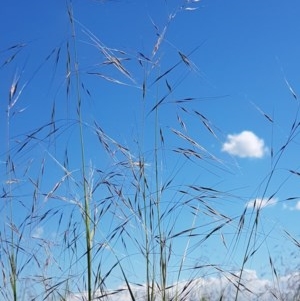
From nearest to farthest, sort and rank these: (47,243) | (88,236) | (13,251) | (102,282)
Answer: (88,236), (102,282), (13,251), (47,243)

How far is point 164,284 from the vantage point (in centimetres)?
155

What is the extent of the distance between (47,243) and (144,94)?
0.93 m

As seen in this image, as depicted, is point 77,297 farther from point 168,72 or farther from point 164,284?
point 168,72

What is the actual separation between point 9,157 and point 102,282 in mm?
760

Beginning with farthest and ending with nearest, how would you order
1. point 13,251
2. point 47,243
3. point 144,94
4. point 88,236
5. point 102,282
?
point 47,243
point 13,251
point 144,94
point 102,282
point 88,236

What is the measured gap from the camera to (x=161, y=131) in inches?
74.1

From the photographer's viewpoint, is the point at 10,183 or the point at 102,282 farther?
the point at 10,183

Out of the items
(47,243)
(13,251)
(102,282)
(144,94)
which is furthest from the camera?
(47,243)

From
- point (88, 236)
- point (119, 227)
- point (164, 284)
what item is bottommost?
point (164, 284)

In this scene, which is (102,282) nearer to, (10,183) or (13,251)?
(13,251)

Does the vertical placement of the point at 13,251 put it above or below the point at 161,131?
below

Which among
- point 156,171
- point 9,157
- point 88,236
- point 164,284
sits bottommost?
point 164,284

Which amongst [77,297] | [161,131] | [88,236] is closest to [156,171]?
[161,131]

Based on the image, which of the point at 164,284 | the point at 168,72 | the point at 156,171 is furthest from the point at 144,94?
the point at 164,284
